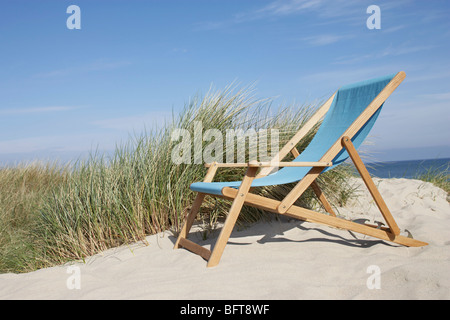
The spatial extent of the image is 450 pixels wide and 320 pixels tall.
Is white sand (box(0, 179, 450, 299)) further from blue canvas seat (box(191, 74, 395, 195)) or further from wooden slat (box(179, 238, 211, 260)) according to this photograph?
blue canvas seat (box(191, 74, 395, 195))

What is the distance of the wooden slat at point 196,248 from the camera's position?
262 cm

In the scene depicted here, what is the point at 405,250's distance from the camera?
2695 millimetres

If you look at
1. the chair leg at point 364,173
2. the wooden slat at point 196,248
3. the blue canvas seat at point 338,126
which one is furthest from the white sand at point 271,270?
the blue canvas seat at point 338,126

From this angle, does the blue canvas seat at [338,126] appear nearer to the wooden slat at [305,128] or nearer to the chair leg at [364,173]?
the wooden slat at [305,128]

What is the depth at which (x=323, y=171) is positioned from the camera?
2.62m

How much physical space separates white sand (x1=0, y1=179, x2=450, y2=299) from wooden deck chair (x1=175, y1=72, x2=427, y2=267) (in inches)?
5.9

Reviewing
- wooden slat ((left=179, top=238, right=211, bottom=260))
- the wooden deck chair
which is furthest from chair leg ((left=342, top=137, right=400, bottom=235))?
wooden slat ((left=179, top=238, right=211, bottom=260))

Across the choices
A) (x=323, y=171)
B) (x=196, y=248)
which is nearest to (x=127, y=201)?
(x=196, y=248)

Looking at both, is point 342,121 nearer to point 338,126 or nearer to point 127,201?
Result: point 338,126

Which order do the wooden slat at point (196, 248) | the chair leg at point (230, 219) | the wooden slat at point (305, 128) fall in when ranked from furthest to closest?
the wooden slat at point (305, 128) → the wooden slat at point (196, 248) → the chair leg at point (230, 219)

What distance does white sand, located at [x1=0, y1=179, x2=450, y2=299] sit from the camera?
6.67 feet

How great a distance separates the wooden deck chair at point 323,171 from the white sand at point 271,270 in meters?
0.15
